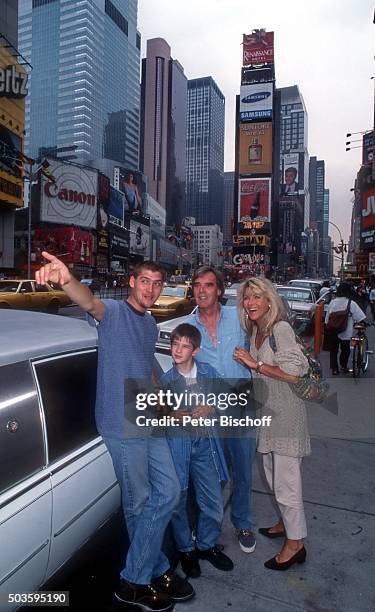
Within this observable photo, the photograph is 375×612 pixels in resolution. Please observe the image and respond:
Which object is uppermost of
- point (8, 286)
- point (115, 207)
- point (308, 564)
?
point (115, 207)

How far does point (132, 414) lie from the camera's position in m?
2.41

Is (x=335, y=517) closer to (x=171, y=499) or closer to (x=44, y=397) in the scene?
(x=171, y=499)

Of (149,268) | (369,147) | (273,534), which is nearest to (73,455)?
(149,268)

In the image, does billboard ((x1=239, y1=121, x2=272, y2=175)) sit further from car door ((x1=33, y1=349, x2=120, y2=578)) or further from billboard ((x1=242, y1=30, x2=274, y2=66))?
car door ((x1=33, y1=349, x2=120, y2=578))

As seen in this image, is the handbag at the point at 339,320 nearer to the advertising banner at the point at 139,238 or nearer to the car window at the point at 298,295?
the car window at the point at 298,295

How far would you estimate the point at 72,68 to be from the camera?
494 feet

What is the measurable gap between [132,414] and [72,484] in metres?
0.47

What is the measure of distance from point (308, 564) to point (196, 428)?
50.6 inches

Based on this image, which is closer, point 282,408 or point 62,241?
point 282,408

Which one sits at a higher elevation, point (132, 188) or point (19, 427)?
point (132, 188)


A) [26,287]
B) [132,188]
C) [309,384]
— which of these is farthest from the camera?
[132,188]

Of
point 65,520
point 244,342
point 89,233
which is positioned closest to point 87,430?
point 65,520

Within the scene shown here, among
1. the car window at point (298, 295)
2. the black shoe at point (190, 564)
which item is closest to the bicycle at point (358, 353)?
the black shoe at point (190, 564)

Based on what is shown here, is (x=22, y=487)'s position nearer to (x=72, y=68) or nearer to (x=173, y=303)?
(x=173, y=303)
